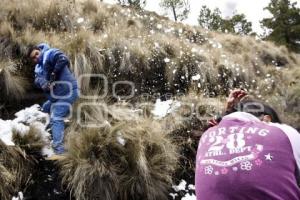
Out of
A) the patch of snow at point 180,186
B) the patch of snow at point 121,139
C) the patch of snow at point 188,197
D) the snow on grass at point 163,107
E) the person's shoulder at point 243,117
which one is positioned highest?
the person's shoulder at point 243,117

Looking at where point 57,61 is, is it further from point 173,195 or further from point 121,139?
point 173,195

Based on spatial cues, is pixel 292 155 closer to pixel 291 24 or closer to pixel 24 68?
pixel 24 68

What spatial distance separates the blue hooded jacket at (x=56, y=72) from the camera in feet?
23.3

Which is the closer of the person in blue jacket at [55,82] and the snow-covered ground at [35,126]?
the snow-covered ground at [35,126]

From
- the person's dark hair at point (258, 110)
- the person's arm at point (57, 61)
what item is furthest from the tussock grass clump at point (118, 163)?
the person's dark hair at point (258, 110)

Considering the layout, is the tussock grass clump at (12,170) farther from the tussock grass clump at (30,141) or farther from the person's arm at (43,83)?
the person's arm at (43,83)

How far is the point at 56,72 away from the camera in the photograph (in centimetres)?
713

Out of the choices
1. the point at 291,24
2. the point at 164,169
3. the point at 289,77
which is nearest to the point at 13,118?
the point at 164,169

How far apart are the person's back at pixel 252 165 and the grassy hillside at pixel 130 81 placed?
3630 millimetres

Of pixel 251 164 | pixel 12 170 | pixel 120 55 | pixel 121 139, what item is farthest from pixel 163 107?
pixel 251 164

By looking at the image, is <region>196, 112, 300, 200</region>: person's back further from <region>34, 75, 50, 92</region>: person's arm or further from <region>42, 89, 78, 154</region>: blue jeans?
→ <region>34, 75, 50, 92</region>: person's arm

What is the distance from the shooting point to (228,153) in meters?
2.51

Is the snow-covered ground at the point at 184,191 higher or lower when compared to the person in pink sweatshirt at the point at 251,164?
lower

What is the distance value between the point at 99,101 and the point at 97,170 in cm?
195
